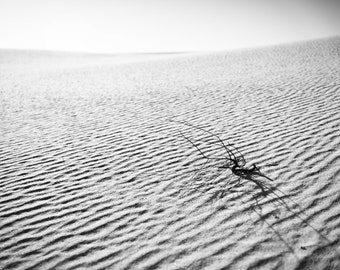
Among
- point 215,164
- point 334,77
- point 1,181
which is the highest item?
point 334,77

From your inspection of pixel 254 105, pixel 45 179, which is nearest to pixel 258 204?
pixel 45 179

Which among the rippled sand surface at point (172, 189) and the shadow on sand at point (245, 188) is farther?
the shadow on sand at point (245, 188)

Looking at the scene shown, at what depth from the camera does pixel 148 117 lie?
767 cm

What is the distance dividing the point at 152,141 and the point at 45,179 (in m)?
2.29

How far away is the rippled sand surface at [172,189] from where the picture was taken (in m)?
2.92

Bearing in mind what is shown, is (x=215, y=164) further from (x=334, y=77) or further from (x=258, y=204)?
(x=334, y=77)

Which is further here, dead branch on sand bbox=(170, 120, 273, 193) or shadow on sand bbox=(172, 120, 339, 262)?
dead branch on sand bbox=(170, 120, 273, 193)

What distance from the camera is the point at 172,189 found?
4078mm

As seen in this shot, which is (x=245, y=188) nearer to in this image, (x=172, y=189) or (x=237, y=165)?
(x=237, y=165)

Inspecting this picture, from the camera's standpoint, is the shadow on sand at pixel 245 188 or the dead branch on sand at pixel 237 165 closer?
the shadow on sand at pixel 245 188

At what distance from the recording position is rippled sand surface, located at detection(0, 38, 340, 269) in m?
2.92

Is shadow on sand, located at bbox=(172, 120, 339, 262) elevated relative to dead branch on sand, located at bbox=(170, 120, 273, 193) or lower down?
lower down

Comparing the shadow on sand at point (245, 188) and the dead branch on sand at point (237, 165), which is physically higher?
the dead branch on sand at point (237, 165)

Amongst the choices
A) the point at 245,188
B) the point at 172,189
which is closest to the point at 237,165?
the point at 245,188
